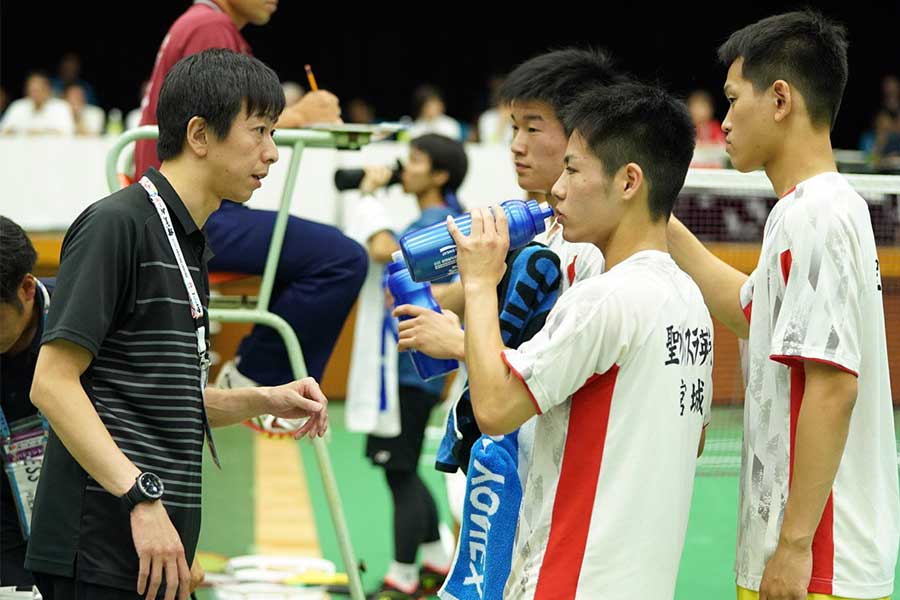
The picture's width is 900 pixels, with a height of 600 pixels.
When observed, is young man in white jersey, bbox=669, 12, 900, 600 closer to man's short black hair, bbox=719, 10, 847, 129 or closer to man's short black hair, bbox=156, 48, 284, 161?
man's short black hair, bbox=719, 10, 847, 129

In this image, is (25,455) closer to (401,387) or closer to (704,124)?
(401,387)

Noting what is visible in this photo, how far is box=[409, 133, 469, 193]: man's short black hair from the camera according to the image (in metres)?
5.69

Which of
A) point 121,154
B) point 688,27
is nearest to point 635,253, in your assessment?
point 121,154

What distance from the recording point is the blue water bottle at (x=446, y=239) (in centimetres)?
261

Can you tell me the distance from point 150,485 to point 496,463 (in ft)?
2.53

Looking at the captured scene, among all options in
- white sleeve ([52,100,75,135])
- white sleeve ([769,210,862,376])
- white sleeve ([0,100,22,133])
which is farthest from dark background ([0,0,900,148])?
white sleeve ([769,210,862,376])

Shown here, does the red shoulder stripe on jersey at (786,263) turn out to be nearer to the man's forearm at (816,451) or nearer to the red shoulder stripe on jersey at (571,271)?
the man's forearm at (816,451)

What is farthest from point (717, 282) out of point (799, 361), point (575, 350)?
point (575, 350)

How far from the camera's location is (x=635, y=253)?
2.41 m

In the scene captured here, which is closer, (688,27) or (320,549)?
(320,549)

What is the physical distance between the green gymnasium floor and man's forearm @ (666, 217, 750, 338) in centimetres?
180

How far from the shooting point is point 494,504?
264cm

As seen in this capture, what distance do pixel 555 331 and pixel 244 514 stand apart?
14.4 feet

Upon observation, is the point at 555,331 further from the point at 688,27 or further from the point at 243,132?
the point at 688,27
